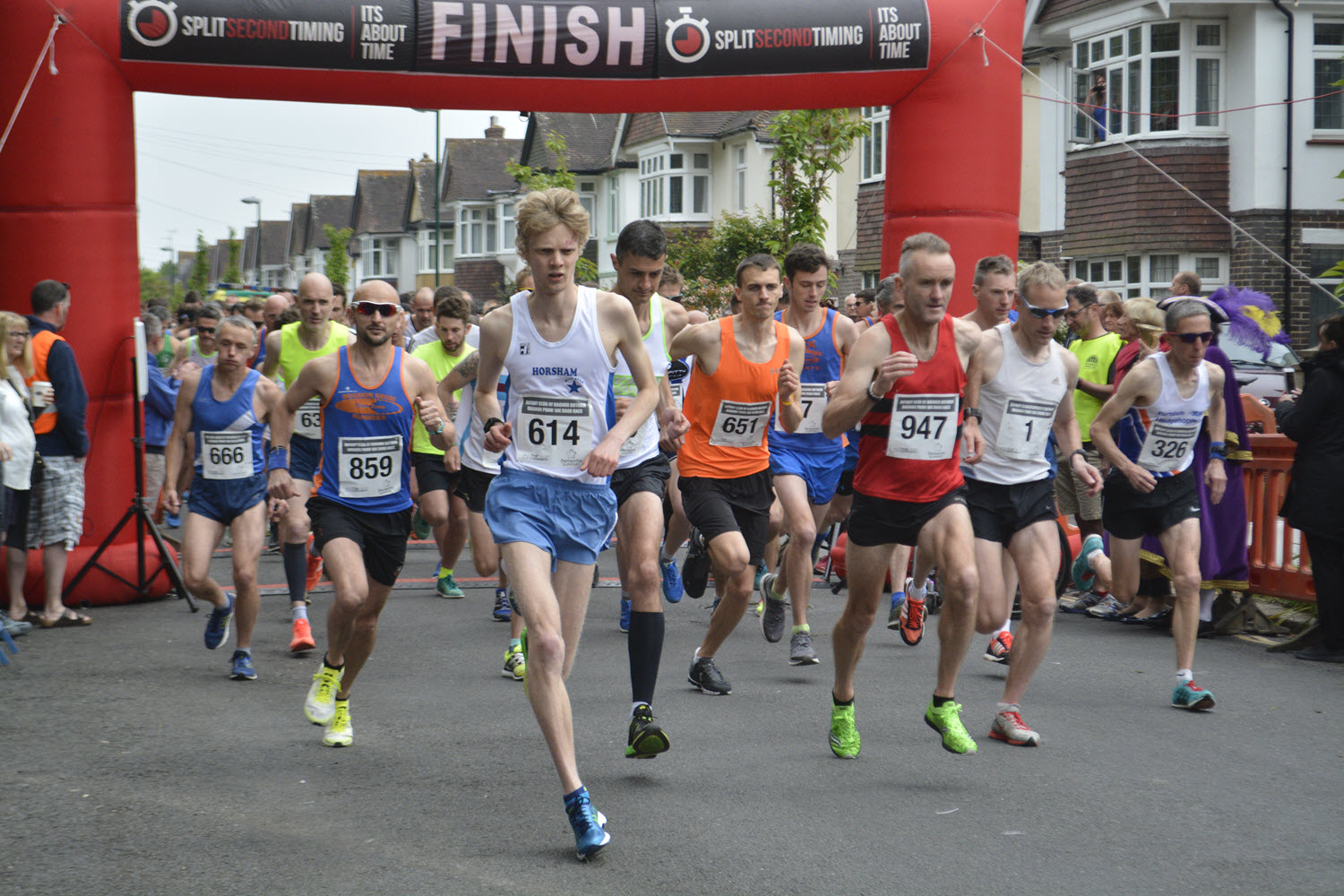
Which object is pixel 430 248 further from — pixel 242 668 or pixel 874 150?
pixel 242 668

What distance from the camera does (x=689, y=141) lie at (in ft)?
150

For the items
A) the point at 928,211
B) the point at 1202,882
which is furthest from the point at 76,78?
the point at 1202,882

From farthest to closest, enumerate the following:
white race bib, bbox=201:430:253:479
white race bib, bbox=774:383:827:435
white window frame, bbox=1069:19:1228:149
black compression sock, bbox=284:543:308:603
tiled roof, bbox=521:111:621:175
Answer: tiled roof, bbox=521:111:621:175, white window frame, bbox=1069:19:1228:149, black compression sock, bbox=284:543:308:603, white race bib, bbox=774:383:827:435, white race bib, bbox=201:430:253:479

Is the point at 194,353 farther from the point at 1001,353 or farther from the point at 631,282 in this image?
the point at 1001,353

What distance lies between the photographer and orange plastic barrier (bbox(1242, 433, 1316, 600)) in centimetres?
952

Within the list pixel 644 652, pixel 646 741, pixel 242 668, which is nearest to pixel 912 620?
pixel 644 652

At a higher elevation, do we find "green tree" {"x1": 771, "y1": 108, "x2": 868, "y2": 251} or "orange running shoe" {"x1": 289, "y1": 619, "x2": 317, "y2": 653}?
"green tree" {"x1": 771, "y1": 108, "x2": 868, "y2": 251}

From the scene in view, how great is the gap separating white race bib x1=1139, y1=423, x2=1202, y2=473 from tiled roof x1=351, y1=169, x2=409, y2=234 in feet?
271

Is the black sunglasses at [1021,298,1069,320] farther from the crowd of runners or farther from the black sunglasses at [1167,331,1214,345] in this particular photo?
the black sunglasses at [1167,331,1214,345]

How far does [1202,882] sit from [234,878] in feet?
10.1

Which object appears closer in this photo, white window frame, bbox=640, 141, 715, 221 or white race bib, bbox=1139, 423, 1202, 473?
white race bib, bbox=1139, 423, 1202, 473

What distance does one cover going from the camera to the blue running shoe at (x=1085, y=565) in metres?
9.26

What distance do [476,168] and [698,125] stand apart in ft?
91.2

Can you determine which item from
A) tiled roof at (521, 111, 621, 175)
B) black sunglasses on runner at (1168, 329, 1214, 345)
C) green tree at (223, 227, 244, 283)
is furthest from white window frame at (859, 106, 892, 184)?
green tree at (223, 227, 244, 283)
